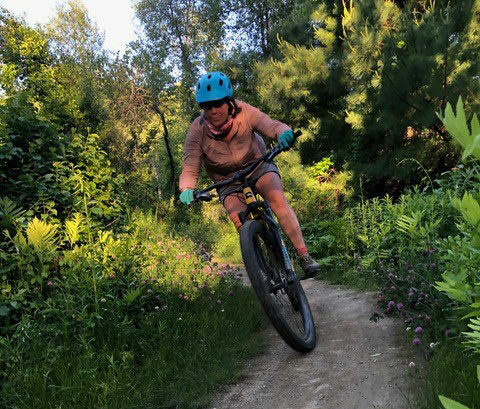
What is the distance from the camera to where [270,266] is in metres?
3.44

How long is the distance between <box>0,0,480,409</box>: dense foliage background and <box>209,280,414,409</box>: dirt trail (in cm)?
19

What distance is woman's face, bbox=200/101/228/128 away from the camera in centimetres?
346

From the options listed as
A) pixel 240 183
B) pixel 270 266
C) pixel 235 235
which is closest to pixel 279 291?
pixel 270 266

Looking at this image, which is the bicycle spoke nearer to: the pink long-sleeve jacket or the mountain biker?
the mountain biker

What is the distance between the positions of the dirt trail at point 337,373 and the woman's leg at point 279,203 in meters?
0.85

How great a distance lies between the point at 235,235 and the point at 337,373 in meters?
8.51

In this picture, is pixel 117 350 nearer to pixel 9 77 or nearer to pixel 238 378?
pixel 238 378

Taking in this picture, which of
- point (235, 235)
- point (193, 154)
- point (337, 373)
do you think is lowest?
point (337, 373)

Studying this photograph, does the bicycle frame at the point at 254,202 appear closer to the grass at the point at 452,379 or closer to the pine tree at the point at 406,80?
the grass at the point at 452,379

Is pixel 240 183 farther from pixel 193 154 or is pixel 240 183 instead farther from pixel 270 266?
pixel 270 266

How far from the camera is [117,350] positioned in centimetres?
309

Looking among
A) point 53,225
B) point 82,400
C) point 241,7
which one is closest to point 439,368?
point 82,400

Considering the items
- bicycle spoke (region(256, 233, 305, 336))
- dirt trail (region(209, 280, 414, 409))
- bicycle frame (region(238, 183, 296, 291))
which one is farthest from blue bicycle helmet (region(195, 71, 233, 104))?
dirt trail (region(209, 280, 414, 409))

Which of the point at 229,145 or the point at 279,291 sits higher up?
the point at 229,145
